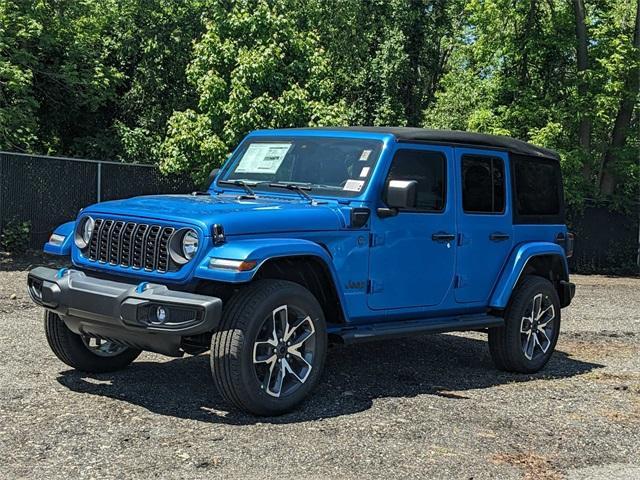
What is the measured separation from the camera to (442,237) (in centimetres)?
710

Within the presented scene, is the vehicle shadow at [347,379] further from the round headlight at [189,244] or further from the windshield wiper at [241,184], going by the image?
the windshield wiper at [241,184]

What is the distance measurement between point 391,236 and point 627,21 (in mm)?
24440

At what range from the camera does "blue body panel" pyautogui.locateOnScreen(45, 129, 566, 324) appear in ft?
18.8

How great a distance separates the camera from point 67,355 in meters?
6.76

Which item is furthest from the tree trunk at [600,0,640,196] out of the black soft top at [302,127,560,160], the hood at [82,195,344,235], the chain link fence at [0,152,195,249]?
the hood at [82,195,344,235]

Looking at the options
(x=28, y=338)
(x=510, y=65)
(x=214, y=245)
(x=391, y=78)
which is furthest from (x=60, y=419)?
(x=391, y=78)

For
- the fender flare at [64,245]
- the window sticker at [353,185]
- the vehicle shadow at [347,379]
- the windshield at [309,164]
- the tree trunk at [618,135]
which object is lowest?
the vehicle shadow at [347,379]

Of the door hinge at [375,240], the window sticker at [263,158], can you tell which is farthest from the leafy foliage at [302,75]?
the door hinge at [375,240]

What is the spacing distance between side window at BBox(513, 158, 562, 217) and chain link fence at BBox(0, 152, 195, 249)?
1159 centimetres

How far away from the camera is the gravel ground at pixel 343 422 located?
194 inches

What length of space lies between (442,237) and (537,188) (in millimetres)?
1684

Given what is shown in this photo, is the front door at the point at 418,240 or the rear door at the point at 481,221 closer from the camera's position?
the front door at the point at 418,240

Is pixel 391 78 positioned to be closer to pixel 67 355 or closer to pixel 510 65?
pixel 510 65

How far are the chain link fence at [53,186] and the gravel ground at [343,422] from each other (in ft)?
29.5
